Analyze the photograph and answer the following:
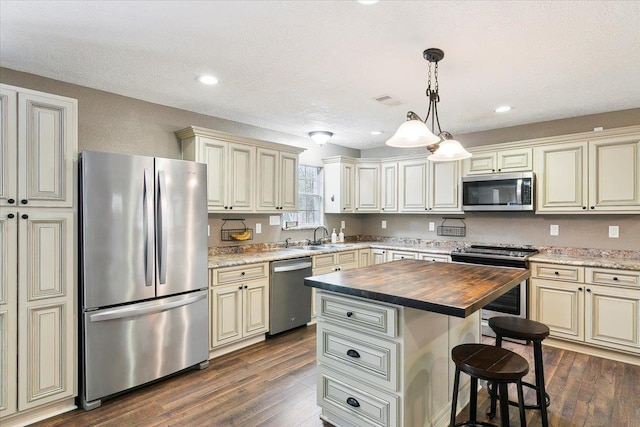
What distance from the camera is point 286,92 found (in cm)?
312

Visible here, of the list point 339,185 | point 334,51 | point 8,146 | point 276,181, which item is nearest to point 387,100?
point 334,51

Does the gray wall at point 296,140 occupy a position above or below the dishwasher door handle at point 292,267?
above

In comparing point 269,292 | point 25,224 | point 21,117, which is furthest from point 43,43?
point 269,292

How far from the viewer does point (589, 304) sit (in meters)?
3.34

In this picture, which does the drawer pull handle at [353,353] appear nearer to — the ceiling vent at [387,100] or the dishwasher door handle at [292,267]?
the dishwasher door handle at [292,267]

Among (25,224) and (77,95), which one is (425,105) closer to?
(77,95)

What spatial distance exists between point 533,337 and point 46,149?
3403 mm

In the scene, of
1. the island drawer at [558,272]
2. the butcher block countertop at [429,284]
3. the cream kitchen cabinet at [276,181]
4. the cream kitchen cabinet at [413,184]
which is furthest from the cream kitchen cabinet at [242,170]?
the island drawer at [558,272]

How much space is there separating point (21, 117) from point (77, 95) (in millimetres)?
808

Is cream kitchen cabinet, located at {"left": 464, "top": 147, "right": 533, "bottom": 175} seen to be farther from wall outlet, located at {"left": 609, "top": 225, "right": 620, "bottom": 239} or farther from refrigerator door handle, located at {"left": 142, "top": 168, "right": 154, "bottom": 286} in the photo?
refrigerator door handle, located at {"left": 142, "top": 168, "right": 154, "bottom": 286}

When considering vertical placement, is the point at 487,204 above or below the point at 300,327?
above

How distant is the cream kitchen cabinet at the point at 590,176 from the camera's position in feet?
11.1

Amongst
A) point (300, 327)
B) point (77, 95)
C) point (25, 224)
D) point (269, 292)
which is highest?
point (77, 95)

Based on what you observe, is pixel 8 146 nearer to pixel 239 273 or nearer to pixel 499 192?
pixel 239 273
